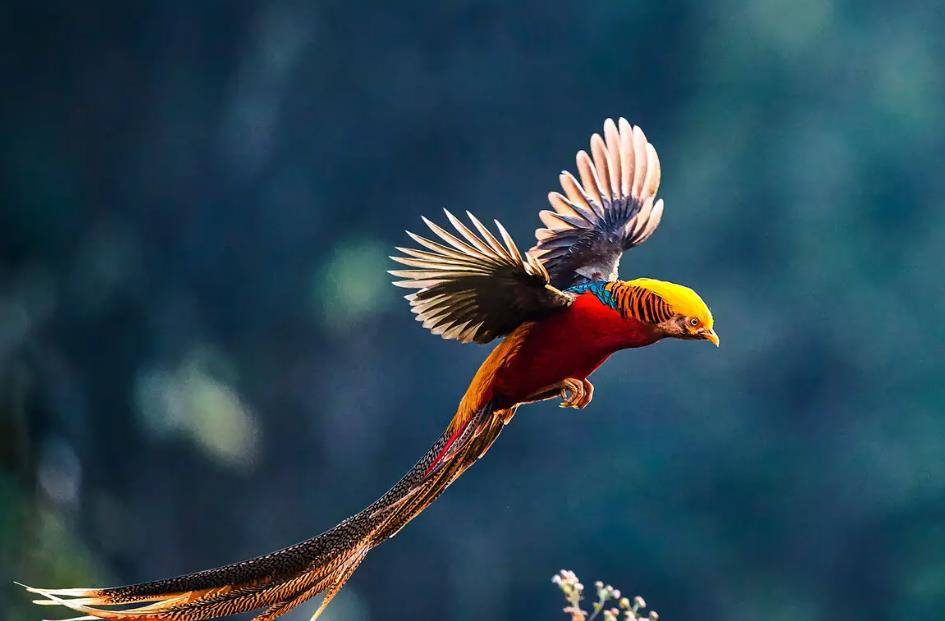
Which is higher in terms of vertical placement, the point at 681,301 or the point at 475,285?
the point at 475,285

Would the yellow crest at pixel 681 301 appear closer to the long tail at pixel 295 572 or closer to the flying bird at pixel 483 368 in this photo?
the flying bird at pixel 483 368

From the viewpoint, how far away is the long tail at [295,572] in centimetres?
136

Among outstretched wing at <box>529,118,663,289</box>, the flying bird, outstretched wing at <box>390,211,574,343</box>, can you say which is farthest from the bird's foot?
outstretched wing at <box>529,118,663,289</box>

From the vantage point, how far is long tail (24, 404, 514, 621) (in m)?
1.36

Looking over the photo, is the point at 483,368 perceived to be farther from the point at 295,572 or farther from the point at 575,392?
the point at 295,572

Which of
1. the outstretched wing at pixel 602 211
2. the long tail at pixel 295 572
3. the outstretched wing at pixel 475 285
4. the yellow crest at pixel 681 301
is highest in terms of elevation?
the outstretched wing at pixel 602 211

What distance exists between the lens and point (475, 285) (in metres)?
1.39

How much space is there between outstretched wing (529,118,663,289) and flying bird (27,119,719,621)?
231 mm

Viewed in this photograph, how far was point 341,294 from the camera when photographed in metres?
2.99

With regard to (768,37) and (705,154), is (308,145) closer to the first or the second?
(705,154)

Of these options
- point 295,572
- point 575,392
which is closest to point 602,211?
point 575,392

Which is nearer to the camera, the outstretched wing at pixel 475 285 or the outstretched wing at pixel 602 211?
the outstretched wing at pixel 475 285

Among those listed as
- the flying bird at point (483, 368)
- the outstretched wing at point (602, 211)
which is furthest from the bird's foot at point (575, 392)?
the outstretched wing at point (602, 211)

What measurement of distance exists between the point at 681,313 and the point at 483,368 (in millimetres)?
311
